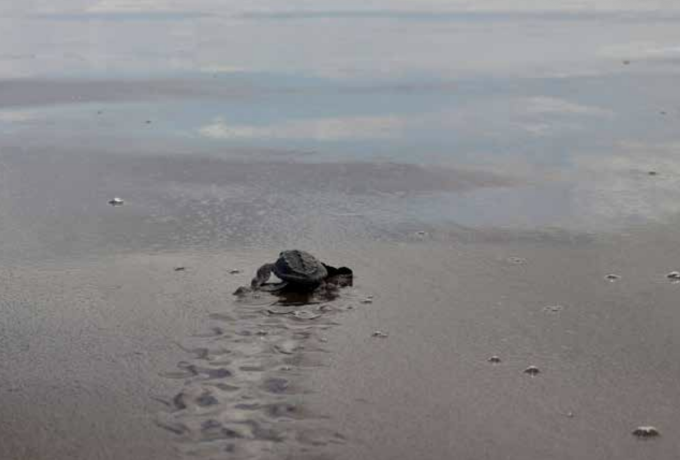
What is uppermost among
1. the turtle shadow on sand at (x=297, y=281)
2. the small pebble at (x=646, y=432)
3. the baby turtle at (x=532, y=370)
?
the turtle shadow on sand at (x=297, y=281)

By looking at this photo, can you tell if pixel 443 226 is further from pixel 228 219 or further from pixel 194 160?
pixel 194 160

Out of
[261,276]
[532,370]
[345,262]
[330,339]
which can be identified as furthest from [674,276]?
[261,276]

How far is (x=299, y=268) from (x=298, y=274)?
0.15ft

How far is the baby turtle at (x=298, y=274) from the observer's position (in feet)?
20.5

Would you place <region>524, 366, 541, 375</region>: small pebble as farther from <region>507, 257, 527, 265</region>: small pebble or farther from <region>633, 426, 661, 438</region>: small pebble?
<region>507, 257, 527, 265</region>: small pebble

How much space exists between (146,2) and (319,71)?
43.9 feet

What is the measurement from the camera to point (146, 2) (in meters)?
27.1

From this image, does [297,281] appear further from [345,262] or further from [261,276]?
[345,262]

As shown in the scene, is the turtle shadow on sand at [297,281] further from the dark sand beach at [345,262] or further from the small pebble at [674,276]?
the small pebble at [674,276]

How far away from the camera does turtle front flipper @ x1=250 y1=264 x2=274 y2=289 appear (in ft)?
20.7

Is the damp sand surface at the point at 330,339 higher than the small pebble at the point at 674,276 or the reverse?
the reverse

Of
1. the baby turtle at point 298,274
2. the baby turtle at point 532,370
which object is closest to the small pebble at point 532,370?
the baby turtle at point 532,370

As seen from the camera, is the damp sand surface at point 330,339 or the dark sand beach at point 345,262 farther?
the dark sand beach at point 345,262

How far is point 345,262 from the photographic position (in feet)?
22.5
